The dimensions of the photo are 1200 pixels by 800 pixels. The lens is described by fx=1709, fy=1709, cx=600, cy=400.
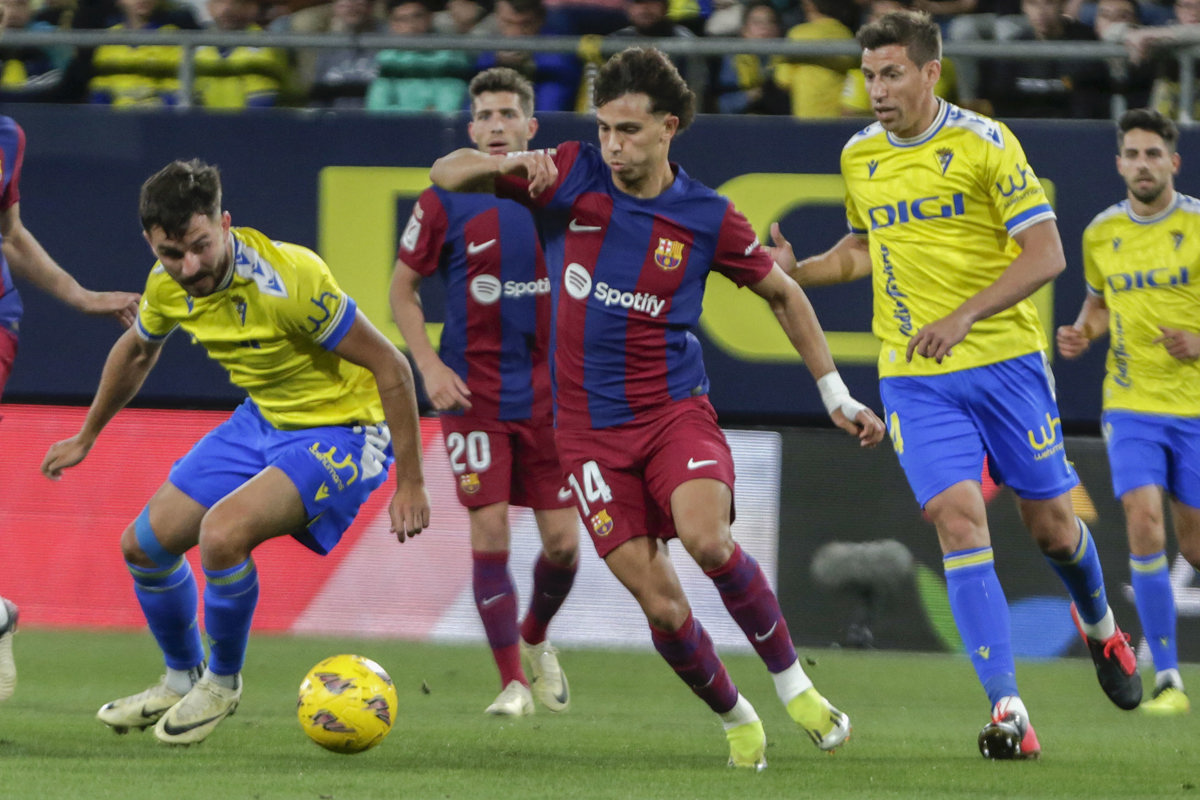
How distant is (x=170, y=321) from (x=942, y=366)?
266cm

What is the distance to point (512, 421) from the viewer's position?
7.23 metres

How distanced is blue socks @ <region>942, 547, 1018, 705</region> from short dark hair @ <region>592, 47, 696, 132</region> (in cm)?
178

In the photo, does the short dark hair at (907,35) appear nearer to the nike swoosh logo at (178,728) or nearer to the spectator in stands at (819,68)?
the nike swoosh logo at (178,728)

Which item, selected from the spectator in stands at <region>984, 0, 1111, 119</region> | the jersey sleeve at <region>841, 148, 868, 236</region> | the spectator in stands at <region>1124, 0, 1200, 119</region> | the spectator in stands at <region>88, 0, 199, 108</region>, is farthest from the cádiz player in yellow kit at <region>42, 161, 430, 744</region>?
the spectator in stands at <region>1124, 0, 1200, 119</region>

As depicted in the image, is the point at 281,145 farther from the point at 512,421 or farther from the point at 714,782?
the point at 714,782

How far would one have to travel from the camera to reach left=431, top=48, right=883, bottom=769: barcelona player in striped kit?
529 centimetres

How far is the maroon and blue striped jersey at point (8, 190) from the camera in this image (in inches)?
→ 246

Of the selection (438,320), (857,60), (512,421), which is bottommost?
(438,320)

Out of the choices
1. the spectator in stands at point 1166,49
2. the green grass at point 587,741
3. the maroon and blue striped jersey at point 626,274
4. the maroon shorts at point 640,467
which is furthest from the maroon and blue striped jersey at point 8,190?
the spectator in stands at point 1166,49

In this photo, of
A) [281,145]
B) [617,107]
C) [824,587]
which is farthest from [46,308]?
[617,107]

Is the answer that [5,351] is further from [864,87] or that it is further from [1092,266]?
[864,87]

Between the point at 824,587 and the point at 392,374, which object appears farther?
the point at 824,587

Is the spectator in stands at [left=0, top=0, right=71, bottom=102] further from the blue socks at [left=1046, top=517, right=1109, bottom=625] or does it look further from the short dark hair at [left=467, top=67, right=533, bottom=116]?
the blue socks at [left=1046, top=517, right=1109, bottom=625]

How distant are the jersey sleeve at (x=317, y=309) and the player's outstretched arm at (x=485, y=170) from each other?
2.01 feet
